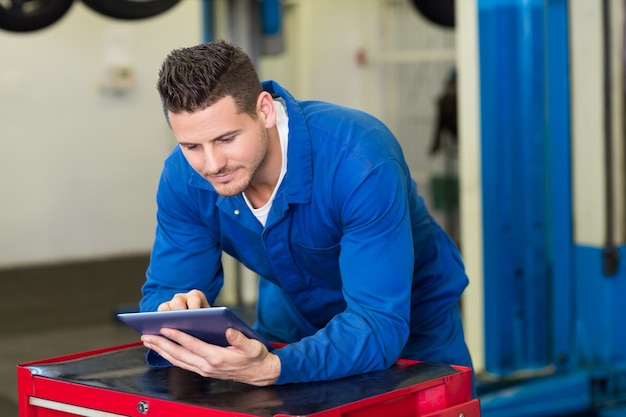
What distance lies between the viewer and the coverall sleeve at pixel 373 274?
1520 millimetres

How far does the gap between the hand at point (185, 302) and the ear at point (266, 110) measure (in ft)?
1.01

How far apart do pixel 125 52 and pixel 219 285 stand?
15.4 feet

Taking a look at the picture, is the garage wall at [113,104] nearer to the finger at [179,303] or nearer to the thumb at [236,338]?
the finger at [179,303]

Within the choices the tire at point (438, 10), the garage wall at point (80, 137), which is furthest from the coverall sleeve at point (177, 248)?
the garage wall at point (80, 137)

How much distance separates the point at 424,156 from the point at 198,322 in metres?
5.12

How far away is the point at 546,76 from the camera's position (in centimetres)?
345

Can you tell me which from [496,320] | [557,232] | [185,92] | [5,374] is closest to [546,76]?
[557,232]

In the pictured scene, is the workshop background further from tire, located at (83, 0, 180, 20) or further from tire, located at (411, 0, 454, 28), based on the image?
tire, located at (83, 0, 180, 20)

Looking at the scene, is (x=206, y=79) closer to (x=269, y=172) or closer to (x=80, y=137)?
(x=269, y=172)

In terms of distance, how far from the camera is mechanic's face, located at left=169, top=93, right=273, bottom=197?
1497 mm

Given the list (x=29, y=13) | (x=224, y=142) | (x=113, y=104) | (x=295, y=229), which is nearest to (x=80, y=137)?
(x=113, y=104)

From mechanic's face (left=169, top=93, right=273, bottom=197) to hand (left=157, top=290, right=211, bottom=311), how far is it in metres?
0.18

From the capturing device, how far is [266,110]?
1.60 m

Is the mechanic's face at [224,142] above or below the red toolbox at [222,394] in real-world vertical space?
above
